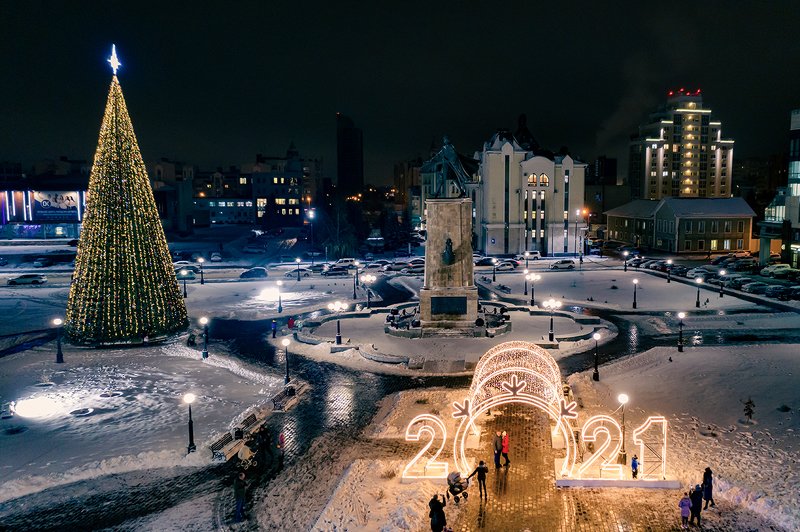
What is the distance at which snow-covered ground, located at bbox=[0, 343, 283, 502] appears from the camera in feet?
64.5

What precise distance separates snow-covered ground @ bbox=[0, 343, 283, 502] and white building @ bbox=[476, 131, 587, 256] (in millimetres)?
51622

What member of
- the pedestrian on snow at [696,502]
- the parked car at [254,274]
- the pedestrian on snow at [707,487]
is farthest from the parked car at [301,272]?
the pedestrian on snow at [696,502]

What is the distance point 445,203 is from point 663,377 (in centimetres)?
1528

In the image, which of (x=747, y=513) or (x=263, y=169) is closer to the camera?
(x=747, y=513)

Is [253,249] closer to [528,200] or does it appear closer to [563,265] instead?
[528,200]

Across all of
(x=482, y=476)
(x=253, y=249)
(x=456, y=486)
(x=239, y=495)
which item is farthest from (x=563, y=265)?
(x=239, y=495)

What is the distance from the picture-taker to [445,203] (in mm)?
35312

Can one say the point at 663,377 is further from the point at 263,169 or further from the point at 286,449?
the point at 263,169

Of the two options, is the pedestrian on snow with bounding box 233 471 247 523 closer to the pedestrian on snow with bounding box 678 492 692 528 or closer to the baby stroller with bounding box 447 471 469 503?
the baby stroller with bounding box 447 471 469 503

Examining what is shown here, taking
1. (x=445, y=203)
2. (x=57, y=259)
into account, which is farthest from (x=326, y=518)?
(x=57, y=259)

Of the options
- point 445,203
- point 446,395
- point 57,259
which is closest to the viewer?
point 446,395

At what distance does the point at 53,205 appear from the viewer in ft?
313

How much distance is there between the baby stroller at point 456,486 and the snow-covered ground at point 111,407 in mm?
8483

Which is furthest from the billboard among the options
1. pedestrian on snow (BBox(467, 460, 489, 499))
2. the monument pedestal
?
pedestrian on snow (BBox(467, 460, 489, 499))
